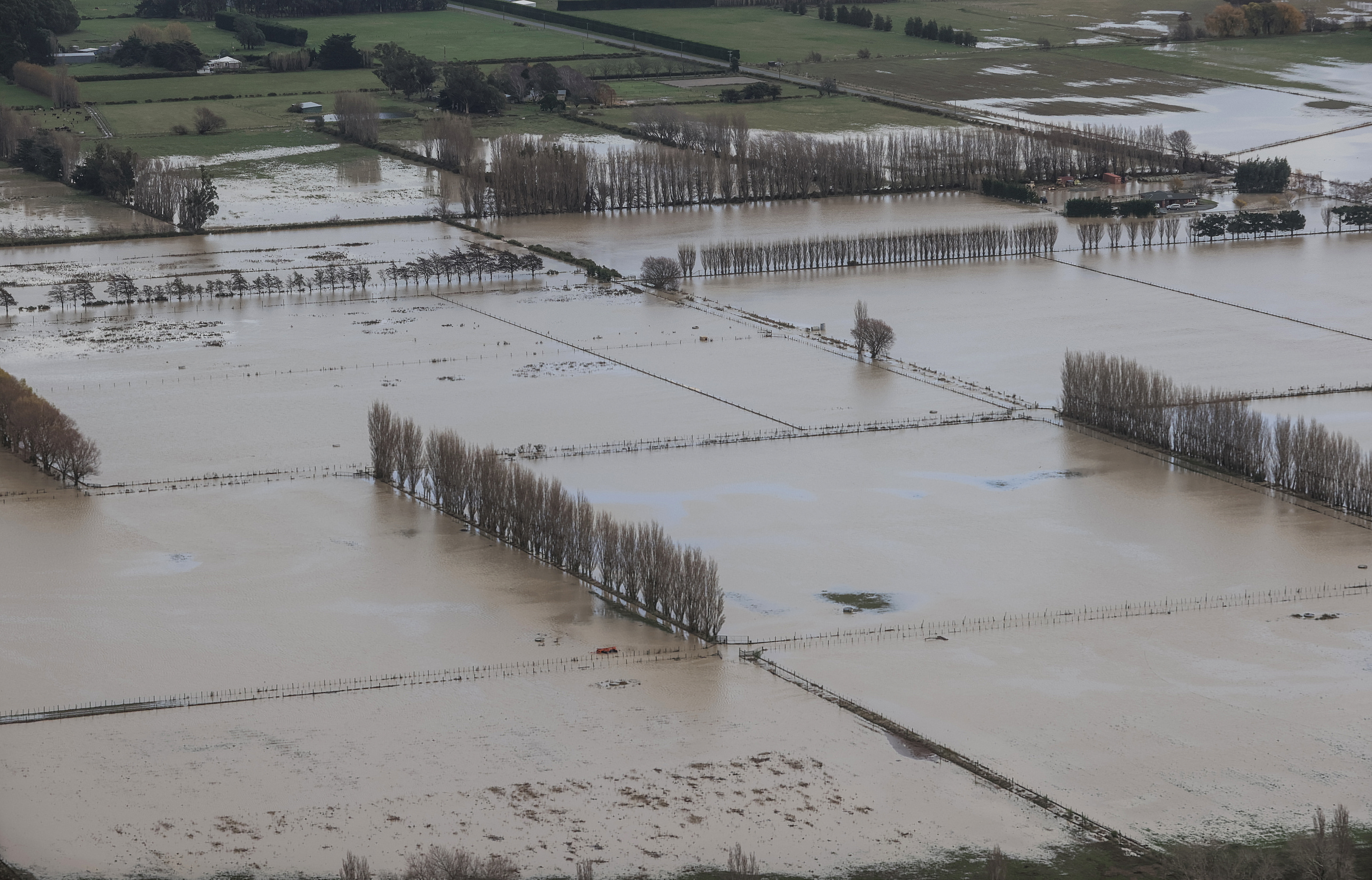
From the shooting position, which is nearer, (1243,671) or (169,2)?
(1243,671)

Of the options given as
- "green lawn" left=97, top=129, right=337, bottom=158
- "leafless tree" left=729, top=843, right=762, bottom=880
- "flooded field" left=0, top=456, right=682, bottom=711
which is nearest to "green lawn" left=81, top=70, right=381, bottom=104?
"green lawn" left=97, top=129, right=337, bottom=158

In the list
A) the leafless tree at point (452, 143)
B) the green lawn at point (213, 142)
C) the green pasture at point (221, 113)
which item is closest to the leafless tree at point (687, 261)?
the leafless tree at point (452, 143)

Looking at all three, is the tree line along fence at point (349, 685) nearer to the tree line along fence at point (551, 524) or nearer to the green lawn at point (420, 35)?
the tree line along fence at point (551, 524)

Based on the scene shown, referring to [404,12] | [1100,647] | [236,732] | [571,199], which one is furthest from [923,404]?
[404,12]

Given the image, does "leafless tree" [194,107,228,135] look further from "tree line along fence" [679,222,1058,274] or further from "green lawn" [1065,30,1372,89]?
"green lawn" [1065,30,1372,89]

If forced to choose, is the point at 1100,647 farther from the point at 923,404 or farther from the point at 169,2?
the point at 169,2

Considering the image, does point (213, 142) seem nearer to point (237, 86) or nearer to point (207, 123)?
point (207, 123)

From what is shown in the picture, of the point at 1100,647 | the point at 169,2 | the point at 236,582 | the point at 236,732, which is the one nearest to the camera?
the point at 236,732
